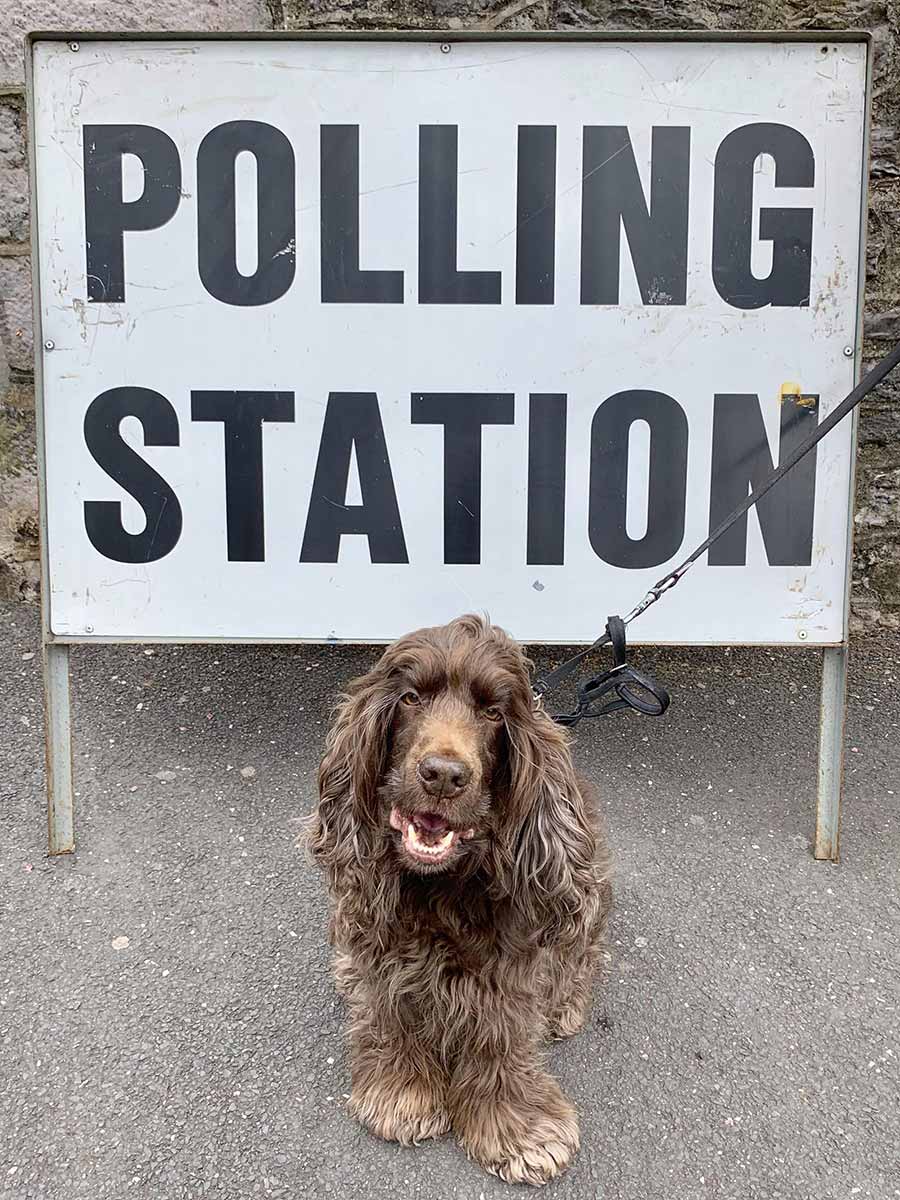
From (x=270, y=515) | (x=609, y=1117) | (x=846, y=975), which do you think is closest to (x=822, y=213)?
(x=270, y=515)

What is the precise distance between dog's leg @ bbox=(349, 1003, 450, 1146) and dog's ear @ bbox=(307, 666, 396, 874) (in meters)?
0.39

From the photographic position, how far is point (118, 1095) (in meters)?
2.05

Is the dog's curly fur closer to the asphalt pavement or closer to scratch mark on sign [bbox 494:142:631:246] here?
the asphalt pavement

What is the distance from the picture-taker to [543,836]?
5.90ft

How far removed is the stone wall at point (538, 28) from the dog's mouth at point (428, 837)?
3188 millimetres

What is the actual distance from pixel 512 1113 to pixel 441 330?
2.04m

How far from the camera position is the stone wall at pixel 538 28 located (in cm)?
375

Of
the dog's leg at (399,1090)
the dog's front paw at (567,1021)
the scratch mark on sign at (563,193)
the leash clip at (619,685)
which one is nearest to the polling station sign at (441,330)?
the scratch mark on sign at (563,193)

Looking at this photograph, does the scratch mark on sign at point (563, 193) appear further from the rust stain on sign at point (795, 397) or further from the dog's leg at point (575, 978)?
the dog's leg at point (575, 978)

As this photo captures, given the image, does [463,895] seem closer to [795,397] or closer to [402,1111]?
[402,1111]

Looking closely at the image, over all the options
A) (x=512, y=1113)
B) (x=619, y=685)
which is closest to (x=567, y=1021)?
(x=512, y=1113)

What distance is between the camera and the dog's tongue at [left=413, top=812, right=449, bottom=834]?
1.65m

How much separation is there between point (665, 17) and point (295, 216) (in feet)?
6.86

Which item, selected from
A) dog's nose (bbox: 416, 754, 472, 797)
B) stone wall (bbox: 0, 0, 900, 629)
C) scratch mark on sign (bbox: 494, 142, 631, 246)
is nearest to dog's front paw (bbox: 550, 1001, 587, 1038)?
dog's nose (bbox: 416, 754, 472, 797)
